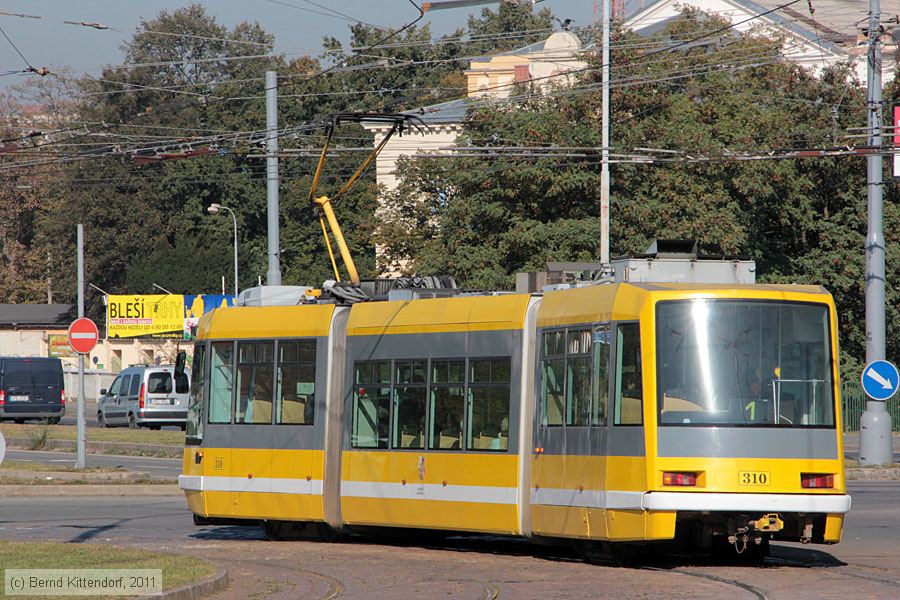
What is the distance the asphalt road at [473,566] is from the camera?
471 inches

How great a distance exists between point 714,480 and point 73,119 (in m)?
81.0

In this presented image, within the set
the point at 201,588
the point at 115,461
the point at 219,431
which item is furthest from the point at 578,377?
the point at 115,461

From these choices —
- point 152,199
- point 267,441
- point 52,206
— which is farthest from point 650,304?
point 52,206

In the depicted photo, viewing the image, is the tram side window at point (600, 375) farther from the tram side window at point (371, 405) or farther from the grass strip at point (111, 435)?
the grass strip at point (111, 435)

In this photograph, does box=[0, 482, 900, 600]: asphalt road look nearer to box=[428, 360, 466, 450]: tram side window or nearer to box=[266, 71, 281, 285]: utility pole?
box=[428, 360, 466, 450]: tram side window

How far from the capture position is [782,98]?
49750mm

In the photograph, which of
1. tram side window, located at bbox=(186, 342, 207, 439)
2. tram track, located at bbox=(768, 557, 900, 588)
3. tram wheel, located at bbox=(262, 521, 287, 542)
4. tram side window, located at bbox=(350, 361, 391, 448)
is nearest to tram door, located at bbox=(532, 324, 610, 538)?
tram track, located at bbox=(768, 557, 900, 588)

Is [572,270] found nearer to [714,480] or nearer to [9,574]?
[714,480]

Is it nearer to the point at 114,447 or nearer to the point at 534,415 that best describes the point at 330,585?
the point at 534,415

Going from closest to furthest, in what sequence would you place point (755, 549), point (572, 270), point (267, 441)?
point (755, 549) < point (572, 270) < point (267, 441)

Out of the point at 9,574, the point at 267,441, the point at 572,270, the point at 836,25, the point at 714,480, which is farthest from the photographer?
the point at 836,25

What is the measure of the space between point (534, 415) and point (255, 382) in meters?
4.12

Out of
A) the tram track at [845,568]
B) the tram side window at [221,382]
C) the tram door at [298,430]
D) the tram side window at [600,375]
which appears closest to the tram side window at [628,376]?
the tram side window at [600,375]

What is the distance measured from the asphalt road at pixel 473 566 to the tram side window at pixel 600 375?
133 cm
